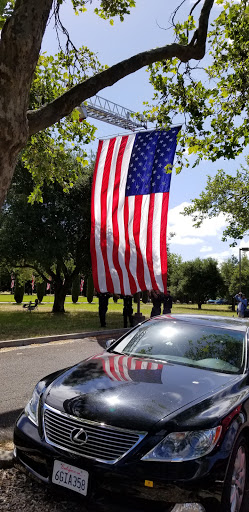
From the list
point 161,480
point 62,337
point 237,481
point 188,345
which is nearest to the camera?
point 161,480

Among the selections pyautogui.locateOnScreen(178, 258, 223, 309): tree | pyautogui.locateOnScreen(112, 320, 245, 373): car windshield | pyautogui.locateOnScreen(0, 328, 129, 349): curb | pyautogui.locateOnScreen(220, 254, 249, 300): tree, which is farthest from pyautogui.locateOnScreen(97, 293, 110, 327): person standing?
pyautogui.locateOnScreen(220, 254, 249, 300): tree

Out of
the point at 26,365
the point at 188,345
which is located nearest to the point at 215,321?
the point at 188,345

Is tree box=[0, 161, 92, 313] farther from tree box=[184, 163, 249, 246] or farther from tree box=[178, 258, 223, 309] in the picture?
tree box=[178, 258, 223, 309]

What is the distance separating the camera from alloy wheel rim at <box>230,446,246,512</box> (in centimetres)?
278

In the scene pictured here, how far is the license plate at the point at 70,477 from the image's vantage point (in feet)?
8.66

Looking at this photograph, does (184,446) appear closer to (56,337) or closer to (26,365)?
(26,365)

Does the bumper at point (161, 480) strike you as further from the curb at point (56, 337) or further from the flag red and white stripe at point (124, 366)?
the curb at point (56, 337)

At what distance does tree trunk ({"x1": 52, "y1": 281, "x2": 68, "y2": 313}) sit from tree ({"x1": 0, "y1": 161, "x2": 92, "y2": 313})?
239 centimetres

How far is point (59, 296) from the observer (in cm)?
2655

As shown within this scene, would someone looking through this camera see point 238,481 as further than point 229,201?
No

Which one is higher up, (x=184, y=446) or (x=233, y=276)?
(x=233, y=276)

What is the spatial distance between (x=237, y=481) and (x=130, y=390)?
95cm

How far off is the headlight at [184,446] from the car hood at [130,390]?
6.0 inches

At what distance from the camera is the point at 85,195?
80.0 feet
